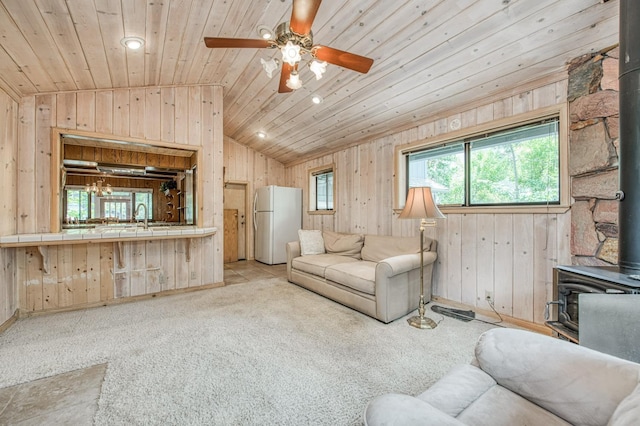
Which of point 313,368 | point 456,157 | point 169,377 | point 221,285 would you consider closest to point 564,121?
point 456,157

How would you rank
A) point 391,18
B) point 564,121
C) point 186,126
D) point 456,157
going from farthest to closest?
point 186,126 < point 456,157 < point 564,121 < point 391,18

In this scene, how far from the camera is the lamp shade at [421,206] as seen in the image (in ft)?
8.86

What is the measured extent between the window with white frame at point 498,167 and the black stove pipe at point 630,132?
854 mm

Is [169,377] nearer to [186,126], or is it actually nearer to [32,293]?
[32,293]

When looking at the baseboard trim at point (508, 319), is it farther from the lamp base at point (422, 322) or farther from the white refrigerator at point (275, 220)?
the white refrigerator at point (275, 220)

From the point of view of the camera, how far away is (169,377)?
189 cm

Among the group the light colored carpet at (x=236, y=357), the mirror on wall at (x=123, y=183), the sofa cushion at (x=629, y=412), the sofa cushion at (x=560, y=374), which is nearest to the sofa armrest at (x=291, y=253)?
the light colored carpet at (x=236, y=357)

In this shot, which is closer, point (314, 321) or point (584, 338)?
point (584, 338)

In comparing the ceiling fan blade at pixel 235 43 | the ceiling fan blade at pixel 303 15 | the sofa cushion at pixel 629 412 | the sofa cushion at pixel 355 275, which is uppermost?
the ceiling fan blade at pixel 235 43

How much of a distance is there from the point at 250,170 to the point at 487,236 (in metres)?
4.98

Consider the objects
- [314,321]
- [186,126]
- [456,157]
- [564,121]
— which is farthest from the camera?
[186,126]

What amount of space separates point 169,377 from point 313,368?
0.99 m

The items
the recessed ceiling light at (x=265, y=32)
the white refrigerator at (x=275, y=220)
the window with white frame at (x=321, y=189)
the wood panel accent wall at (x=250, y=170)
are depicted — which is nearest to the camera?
the recessed ceiling light at (x=265, y=32)

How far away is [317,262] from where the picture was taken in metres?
3.89
